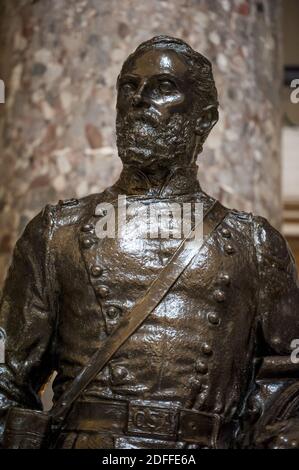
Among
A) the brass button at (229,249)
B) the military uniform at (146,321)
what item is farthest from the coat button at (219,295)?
the brass button at (229,249)

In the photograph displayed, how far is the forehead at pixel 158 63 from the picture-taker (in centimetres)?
382

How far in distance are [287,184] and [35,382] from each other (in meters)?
3.49

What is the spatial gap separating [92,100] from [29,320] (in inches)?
69.8

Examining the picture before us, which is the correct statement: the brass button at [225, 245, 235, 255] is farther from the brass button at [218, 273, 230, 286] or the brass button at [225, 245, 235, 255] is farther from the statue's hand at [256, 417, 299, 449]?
the statue's hand at [256, 417, 299, 449]

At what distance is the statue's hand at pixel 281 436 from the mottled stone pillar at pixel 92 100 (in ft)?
6.08

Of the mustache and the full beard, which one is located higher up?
the mustache

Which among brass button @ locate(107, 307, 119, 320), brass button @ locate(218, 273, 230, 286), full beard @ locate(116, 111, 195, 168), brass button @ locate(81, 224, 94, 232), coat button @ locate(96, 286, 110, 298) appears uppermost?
full beard @ locate(116, 111, 195, 168)

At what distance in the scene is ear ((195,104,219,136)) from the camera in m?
3.92

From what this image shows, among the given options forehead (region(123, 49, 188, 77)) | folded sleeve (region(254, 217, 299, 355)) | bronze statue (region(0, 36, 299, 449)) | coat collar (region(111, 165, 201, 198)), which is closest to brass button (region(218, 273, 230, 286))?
bronze statue (region(0, 36, 299, 449))

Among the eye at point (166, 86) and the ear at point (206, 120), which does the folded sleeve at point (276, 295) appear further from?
the eye at point (166, 86)

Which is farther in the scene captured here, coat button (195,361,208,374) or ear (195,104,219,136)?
ear (195,104,219,136)

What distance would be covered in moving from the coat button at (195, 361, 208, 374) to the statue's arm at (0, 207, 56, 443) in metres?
0.38

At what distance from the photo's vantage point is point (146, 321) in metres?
3.66
